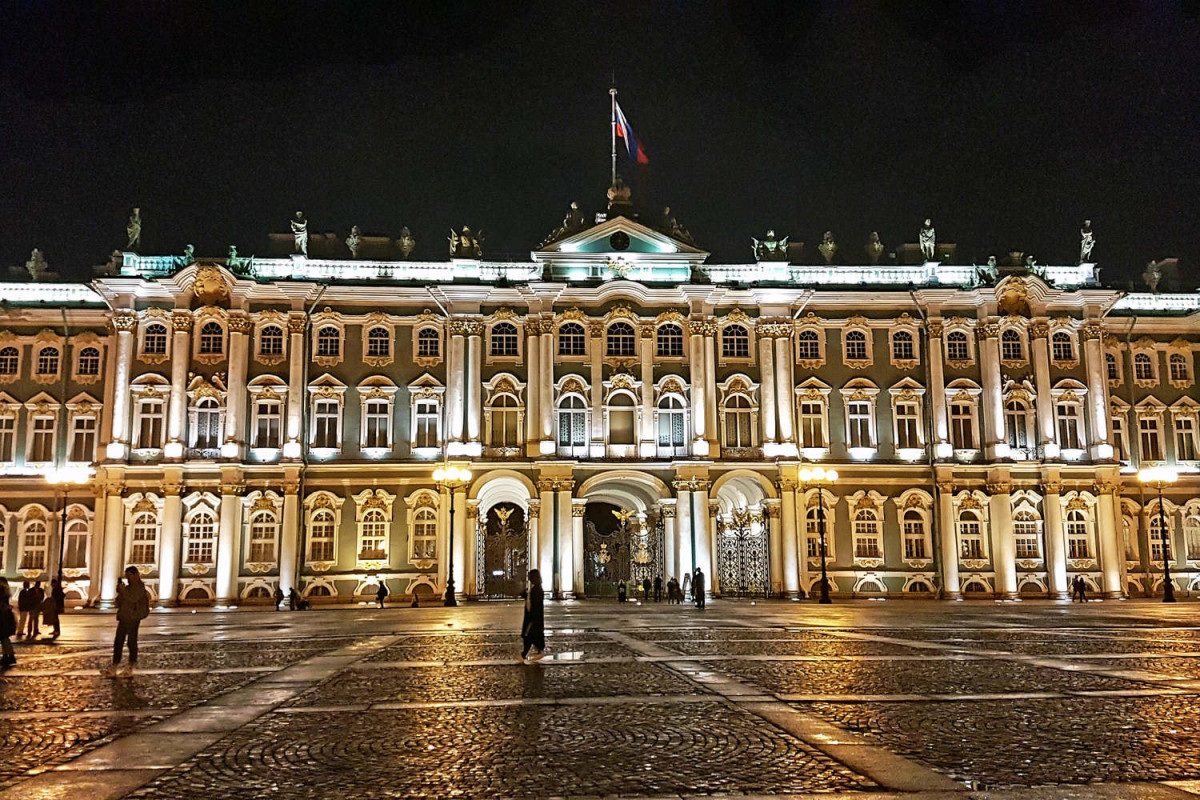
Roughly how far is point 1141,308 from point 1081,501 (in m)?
11.7

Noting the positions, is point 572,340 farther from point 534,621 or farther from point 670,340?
point 534,621

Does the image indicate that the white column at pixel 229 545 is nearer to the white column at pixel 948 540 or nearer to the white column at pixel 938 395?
the white column at pixel 948 540

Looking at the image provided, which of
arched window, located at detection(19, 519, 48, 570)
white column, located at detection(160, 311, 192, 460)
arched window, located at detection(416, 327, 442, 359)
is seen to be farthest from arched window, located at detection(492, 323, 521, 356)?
arched window, located at detection(19, 519, 48, 570)

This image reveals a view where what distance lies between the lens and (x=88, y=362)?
49.8m

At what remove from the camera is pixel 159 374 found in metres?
48.3

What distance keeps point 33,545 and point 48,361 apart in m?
8.63

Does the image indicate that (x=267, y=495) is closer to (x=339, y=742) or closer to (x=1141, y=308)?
(x=339, y=742)

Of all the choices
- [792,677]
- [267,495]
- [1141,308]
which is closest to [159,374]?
[267,495]

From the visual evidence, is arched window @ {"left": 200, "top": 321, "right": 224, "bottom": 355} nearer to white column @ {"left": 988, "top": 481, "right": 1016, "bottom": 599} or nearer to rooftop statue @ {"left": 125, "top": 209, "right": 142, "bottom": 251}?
rooftop statue @ {"left": 125, "top": 209, "right": 142, "bottom": 251}

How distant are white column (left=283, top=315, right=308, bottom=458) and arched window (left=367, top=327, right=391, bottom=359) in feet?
10.1

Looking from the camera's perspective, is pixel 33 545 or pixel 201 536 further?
pixel 33 545

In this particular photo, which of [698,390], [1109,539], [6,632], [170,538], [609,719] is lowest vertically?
[609,719]

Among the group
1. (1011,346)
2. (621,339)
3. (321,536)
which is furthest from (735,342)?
(321,536)

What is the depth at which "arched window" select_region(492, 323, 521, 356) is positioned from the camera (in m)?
50.1
